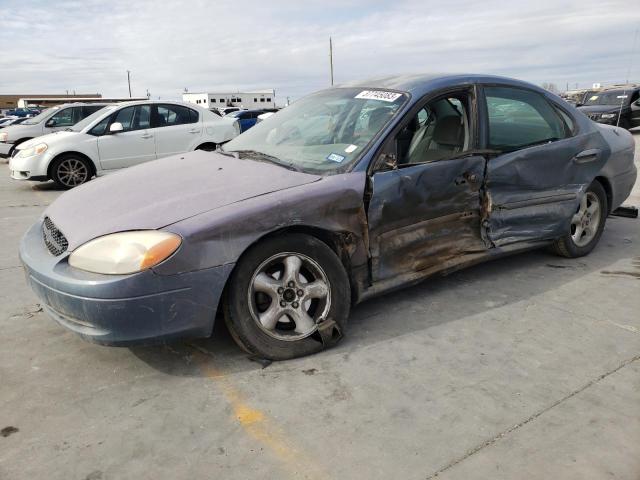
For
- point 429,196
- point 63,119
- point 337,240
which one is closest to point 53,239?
point 337,240

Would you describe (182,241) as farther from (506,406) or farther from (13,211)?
(13,211)

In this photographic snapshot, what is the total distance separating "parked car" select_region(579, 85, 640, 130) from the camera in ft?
55.1

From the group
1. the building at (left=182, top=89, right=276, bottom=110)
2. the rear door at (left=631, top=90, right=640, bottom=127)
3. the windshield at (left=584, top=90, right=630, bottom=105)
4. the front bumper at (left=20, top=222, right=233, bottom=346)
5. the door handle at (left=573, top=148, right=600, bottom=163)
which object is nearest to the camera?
the front bumper at (left=20, top=222, right=233, bottom=346)

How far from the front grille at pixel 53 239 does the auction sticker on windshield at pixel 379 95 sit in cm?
211

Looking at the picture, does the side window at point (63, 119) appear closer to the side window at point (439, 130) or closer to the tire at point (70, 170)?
the tire at point (70, 170)

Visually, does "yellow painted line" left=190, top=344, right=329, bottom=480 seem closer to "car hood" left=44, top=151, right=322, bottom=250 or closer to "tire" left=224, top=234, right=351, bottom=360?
"tire" left=224, top=234, right=351, bottom=360

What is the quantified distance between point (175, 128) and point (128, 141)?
2.90 feet

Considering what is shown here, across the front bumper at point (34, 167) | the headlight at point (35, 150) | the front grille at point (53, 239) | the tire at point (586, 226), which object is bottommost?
the tire at point (586, 226)

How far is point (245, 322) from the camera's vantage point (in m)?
2.90

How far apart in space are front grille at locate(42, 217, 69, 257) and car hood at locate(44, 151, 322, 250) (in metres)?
0.04

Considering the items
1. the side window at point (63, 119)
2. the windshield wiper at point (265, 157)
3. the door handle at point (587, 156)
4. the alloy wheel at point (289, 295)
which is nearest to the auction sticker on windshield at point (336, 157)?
the windshield wiper at point (265, 157)

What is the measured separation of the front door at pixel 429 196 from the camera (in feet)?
11.0

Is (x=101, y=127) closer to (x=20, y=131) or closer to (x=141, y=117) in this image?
(x=141, y=117)

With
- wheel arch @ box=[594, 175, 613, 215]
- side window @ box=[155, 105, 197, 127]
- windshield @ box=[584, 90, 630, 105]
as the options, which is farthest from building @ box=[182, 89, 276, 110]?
wheel arch @ box=[594, 175, 613, 215]
